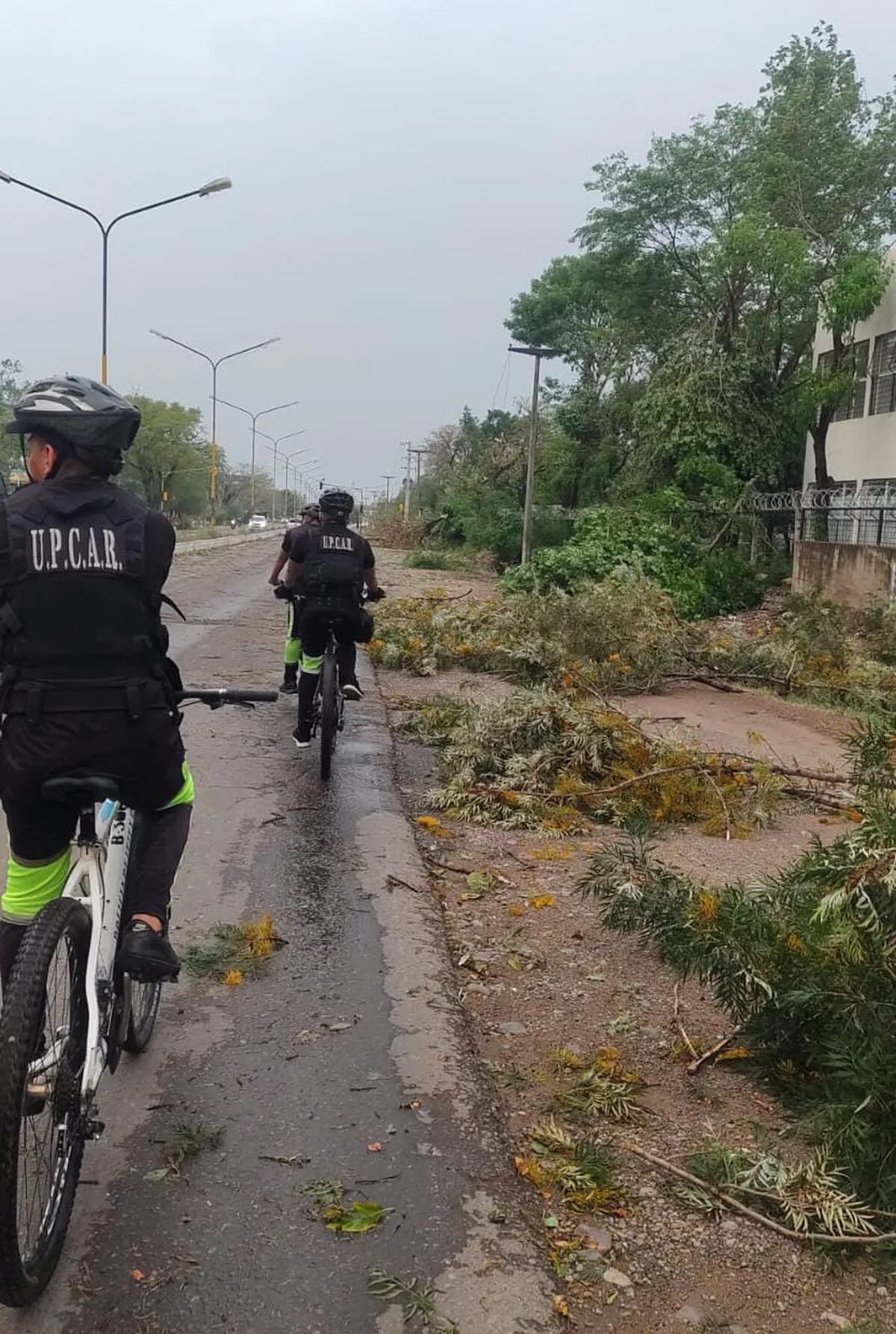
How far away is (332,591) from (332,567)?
158mm

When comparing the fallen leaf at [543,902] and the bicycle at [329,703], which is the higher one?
the bicycle at [329,703]

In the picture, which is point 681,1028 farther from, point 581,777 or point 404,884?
point 581,777

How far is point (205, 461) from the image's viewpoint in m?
78.4

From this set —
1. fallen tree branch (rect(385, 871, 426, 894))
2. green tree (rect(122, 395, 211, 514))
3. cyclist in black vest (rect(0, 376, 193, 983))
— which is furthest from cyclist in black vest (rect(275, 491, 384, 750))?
green tree (rect(122, 395, 211, 514))

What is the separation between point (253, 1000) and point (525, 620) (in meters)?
8.06

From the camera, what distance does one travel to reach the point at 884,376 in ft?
68.8

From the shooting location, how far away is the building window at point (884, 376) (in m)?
20.6

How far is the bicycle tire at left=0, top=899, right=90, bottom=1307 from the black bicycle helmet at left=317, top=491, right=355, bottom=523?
4.89 m

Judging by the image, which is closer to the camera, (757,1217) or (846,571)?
(757,1217)

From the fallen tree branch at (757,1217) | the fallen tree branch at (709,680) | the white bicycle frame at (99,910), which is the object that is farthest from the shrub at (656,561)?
the white bicycle frame at (99,910)

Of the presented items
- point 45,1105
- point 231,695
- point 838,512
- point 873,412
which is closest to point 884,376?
point 873,412

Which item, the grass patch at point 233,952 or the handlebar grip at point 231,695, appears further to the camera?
the grass patch at point 233,952

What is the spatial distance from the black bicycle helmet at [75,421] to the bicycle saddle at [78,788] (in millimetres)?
755

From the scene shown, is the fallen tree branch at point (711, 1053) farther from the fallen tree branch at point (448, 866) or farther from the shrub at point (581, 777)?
the shrub at point (581, 777)
